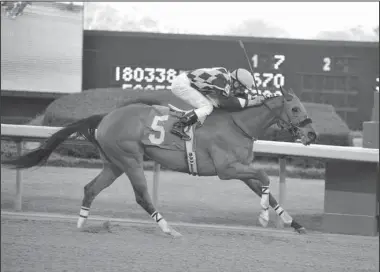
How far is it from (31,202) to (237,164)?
2.47 m

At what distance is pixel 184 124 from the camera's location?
5.84 m

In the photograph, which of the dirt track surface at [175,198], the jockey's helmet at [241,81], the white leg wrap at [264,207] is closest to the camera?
the white leg wrap at [264,207]

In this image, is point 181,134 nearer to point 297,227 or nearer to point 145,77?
point 297,227

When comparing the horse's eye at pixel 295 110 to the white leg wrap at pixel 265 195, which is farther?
the horse's eye at pixel 295 110

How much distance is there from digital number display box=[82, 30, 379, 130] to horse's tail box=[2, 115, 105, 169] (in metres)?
4.30

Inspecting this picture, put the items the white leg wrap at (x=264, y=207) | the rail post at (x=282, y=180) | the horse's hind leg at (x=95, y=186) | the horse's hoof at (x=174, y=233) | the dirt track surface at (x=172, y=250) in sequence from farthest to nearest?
the rail post at (x=282, y=180) < the horse's hind leg at (x=95, y=186) < the horse's hoof at (x=174, y=233) < the white leg wrap at (x=264, y=207) < the dirt track surface at (x=172, y=250)

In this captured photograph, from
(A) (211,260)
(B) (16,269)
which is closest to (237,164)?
(A) (211,260)

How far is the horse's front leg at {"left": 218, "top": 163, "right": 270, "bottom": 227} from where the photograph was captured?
5.52m

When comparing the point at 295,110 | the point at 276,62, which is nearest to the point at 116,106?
the point at 276,62

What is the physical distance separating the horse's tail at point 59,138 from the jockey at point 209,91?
0.70m

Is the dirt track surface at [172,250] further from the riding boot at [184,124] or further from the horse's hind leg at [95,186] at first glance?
the riding boot at [184,124]

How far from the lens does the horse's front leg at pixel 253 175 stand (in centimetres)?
552

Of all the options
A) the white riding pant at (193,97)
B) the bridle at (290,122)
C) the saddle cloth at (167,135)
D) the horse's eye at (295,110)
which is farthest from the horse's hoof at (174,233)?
the horse's eye at (295,110)

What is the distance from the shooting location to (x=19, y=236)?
5426mm
